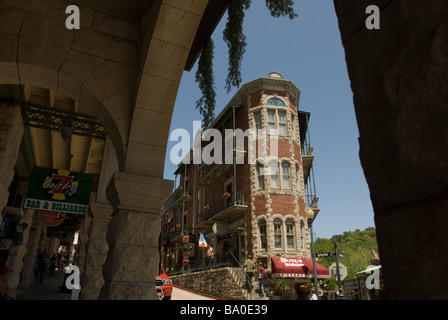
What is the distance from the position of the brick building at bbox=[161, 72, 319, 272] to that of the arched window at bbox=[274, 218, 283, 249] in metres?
0.06

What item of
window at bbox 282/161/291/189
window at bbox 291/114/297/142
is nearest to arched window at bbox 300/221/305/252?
window at bbox 282/161/291/189

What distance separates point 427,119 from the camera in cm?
79

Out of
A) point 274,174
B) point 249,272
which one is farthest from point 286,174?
point 249,272

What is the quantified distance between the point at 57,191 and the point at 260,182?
14640mm

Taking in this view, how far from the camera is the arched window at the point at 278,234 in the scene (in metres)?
19.7

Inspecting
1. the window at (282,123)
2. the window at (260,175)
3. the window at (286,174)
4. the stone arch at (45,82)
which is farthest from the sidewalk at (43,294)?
the window at (282,123)

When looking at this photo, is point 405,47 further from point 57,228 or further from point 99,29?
point 57,228

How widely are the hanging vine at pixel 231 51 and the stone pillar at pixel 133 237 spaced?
4.57 feet

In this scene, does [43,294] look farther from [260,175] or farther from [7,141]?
[260,175]

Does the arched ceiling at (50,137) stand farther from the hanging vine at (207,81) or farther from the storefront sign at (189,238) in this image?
the storefront sign at (189,238)

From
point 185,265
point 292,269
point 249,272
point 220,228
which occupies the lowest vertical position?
point 249,272

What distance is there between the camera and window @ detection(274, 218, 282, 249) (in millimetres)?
19719

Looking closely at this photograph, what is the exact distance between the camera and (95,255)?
726 centimetres
